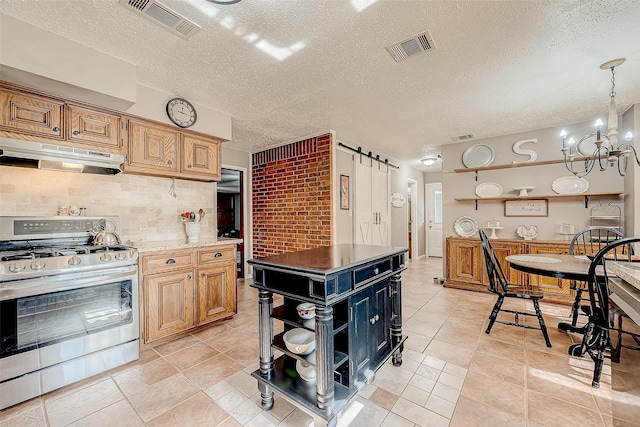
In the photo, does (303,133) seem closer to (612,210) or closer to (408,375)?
(408,375)

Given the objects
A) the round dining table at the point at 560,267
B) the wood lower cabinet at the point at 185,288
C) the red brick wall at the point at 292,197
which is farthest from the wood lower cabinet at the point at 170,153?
the round dining table at the point at 560,267

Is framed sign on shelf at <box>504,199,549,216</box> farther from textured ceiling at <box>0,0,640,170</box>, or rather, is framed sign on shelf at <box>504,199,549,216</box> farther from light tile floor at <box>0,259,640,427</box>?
light tile floor at <box>0,259,640,427</box>

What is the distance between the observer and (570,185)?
3699mm

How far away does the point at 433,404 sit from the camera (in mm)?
1653

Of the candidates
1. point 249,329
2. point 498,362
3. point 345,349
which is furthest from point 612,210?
point 249,329

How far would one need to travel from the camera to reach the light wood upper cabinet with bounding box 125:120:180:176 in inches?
96.5

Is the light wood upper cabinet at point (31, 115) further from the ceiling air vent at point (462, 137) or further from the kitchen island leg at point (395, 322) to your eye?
the ceiling air vent at point (462, 137)

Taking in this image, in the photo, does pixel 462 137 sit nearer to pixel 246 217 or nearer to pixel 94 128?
pixel 246 217

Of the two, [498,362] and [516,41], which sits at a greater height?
[516,41]

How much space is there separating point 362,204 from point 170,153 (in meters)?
2.92

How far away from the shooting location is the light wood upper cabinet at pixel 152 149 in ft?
8.04

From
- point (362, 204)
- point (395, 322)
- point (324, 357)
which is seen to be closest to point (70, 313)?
point (324, 357)

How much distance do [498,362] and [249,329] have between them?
7.33 ft

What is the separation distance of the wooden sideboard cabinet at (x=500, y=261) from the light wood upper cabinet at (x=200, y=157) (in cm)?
363
